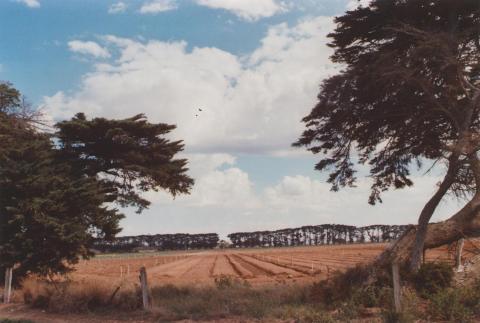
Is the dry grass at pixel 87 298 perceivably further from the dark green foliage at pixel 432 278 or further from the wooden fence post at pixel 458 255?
the wooden fence post at pixel 458 255

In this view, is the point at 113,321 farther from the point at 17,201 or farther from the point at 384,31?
the point at 384,31

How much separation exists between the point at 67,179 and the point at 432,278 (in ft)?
43.3

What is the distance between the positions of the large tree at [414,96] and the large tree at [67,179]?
25.6 ft

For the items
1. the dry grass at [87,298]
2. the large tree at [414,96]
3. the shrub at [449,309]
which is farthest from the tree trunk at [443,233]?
the dry grass at [87,298]

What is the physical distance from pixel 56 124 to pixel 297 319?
47.1ft

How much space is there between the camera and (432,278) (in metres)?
15.2

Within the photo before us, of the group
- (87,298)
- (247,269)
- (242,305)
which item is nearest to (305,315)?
(242,305)

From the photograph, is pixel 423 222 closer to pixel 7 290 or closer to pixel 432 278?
pixel 432 278

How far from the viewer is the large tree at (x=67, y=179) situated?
19734mm

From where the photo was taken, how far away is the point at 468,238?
1664 cm

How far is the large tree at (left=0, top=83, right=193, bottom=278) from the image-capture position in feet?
64.7

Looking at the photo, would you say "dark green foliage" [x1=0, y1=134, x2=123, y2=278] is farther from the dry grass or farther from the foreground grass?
the foreground grass

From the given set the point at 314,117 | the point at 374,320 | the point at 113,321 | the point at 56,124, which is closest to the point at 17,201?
the point at 56,124

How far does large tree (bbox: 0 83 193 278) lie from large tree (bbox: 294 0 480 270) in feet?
25.6
